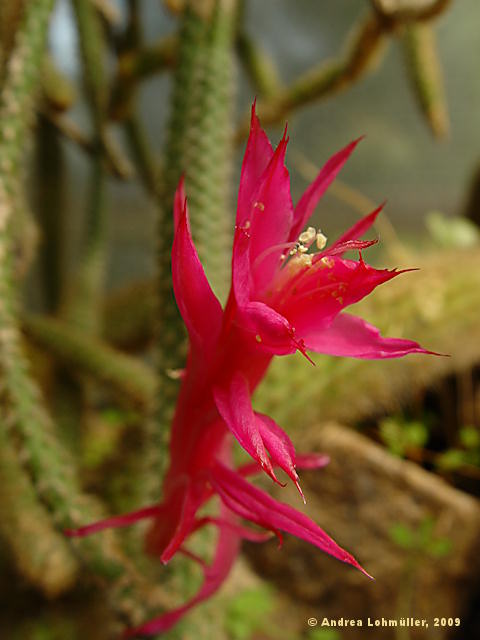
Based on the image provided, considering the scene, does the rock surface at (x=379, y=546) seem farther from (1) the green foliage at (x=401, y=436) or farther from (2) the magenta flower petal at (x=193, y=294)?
(2) the magenta flower petal at (x=193, y=294)

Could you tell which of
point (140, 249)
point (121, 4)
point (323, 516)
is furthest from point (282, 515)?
point (121, 4)

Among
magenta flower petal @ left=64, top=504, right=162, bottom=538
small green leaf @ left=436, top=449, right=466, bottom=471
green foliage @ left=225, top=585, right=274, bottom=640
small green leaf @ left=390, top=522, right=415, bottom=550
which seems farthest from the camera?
small green leaf @ left=436, top=449, right=466, bottom=471

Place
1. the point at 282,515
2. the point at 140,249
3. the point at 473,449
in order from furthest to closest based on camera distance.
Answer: the point at 140,249, the point at 473,449, the point at 282,515

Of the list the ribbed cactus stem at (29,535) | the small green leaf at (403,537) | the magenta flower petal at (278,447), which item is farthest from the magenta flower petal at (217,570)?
the small green leaf at (403,537)

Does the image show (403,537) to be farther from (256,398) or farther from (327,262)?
(327,262)

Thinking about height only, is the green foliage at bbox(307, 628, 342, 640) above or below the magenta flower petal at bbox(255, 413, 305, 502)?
below

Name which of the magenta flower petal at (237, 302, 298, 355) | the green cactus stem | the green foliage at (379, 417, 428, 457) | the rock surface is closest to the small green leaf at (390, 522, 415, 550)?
the rock surface

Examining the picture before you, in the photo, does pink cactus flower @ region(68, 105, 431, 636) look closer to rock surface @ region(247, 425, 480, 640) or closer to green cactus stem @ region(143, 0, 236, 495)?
green cactus stem @ region(143, 0, 236, 495)

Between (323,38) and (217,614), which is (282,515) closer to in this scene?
(217,614)
